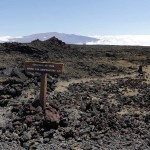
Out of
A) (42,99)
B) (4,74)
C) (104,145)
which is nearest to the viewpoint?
(104,145)

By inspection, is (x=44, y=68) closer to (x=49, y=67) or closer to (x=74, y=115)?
(x=49, y=67)

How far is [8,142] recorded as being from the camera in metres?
12.4

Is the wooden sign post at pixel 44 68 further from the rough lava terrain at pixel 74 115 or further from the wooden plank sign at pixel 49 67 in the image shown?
the rough lava terrain at pixel 74 115

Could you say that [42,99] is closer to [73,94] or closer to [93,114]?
[93,114]

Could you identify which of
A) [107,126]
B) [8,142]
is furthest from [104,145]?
[8,142]

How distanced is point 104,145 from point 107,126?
1573 mm

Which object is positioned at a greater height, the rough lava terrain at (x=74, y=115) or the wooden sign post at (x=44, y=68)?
the wooden sign post at (x=44, y=68)

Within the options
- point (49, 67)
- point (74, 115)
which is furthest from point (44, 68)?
point (74, 115)

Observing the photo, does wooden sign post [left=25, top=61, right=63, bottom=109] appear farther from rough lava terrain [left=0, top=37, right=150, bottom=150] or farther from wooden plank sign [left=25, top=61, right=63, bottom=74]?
→ rough lava terrain [left=0, top=37, right=150, bottom=150]

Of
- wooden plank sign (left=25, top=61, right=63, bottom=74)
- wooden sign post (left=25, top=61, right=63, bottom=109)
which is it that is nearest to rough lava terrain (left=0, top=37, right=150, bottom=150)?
wooden sign post (left=25, top=61, right=63, bottom=109)

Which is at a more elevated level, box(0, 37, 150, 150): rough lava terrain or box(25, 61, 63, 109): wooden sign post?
box(25, 61, 63, 109): wooden sign post

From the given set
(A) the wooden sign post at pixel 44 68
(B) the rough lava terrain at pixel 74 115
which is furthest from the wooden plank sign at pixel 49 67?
(B) the rough lava terrain at pixel 74 115

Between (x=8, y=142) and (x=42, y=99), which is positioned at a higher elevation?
(x=42, y=99)

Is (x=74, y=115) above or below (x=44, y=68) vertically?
below
